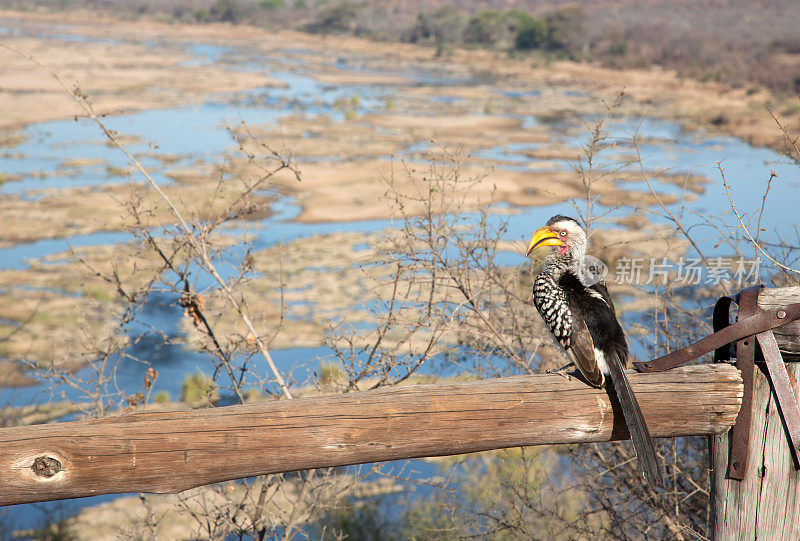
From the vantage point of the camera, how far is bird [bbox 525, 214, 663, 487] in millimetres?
1799

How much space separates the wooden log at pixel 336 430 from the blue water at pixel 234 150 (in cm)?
186

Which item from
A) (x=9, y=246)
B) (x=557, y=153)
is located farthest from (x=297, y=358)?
(x=557, y=153)

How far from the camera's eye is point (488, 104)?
29297mm

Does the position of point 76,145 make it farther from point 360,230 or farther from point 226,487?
point 226,487

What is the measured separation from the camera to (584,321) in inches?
97.7

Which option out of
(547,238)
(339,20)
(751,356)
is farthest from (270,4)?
(751,356)

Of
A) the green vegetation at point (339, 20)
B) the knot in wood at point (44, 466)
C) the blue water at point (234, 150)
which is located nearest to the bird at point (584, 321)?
the blue water at point (234, 150)

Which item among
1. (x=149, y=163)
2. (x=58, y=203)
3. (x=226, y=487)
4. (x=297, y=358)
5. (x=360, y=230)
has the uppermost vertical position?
(x=149, y=163)

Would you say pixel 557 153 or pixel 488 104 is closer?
pixel 557 153

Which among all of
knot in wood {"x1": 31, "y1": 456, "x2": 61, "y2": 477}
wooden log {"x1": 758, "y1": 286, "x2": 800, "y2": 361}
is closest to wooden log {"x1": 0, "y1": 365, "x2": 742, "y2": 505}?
knot in wood {"x1": 31, "y1": 456, "x2": 61, "y2": 477}

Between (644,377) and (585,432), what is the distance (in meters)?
0.22

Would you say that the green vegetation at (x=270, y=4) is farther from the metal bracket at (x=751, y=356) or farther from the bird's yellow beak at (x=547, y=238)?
the metal bracket at (x=751, y=356)

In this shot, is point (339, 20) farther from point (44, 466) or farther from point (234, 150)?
point (44, 466)

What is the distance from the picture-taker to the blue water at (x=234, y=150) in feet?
28.1
